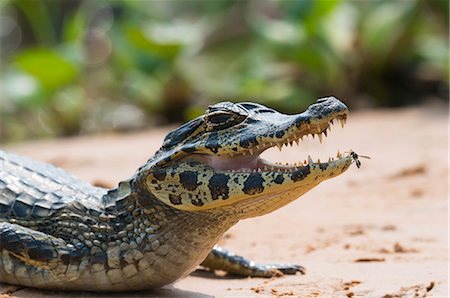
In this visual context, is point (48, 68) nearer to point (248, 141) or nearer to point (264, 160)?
Result: point (264, 160)

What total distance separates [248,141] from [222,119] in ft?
0.63

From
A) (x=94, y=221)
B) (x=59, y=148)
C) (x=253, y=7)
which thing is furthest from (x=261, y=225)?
(x=253, y=7)

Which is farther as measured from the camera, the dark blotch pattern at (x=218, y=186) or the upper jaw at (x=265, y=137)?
the dark blotch pattern at (x=218, y=186)

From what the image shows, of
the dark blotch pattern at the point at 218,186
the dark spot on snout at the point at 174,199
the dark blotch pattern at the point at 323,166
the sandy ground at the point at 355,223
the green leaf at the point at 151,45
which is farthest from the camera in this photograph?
→ the green leaf at the point at 151,45

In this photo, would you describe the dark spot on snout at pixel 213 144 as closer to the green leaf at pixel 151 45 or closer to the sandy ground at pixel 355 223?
the sandy ground at pixel 355 223

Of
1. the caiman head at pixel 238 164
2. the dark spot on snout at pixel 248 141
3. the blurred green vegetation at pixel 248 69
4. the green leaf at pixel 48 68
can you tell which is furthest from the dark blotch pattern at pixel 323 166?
the green leaf at pixel 48 68

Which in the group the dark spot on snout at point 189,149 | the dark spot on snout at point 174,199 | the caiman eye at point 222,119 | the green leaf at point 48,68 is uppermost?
the green leaf at point 48,68

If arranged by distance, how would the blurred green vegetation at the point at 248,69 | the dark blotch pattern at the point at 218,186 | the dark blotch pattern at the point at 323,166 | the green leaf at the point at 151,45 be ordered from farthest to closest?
the green leaf at the point at 151,45
the blurred green vegetation at the point at 248,69
the dark blotch pattern at the point at 218,186
the dark blotch pattern at the point at 323,166

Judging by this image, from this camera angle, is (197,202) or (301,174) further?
(197,202)

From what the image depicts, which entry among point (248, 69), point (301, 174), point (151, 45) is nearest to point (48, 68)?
point (151, 45)

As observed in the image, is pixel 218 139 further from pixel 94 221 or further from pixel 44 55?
pixel 44 55

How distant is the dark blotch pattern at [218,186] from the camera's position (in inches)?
135

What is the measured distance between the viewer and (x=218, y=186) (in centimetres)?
345

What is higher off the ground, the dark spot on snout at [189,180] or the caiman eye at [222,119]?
the caiman eye at [222,119]
